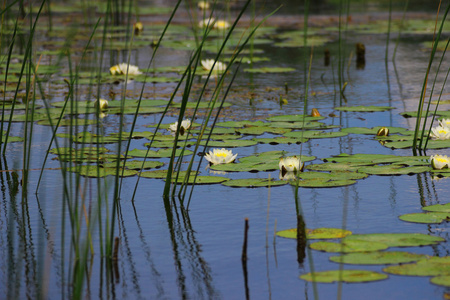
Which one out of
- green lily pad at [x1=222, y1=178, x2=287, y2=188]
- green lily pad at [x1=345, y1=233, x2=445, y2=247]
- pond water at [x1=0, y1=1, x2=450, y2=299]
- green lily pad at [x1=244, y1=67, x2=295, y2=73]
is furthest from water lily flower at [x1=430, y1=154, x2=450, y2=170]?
green lily pad at [x1=244, y1=67, x2=295, y2=73]

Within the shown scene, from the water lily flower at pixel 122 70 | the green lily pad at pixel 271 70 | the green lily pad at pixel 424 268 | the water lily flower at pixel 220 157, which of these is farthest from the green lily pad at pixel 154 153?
the green lily pad at pixel 271 70

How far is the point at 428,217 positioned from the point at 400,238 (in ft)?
0.84

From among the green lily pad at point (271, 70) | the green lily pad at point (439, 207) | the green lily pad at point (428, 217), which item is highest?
the green lily pad at point (271, 70)

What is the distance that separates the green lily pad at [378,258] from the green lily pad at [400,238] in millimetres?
65

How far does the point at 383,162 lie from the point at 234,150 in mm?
676

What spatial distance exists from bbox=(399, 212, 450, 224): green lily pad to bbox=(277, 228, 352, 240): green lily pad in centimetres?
23

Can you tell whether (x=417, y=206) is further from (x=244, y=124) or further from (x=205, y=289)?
(x=244, y=124)

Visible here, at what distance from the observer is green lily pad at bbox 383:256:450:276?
1708 mm

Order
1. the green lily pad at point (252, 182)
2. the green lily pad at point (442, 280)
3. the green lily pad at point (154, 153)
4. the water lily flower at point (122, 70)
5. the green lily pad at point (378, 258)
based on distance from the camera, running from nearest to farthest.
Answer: the green lily pad at point (442, 280) → the green lily pad at point (378, 258) → the green lily pad at point (252, 182) → the green lily pad at point (154, 153) → the water lily flower at point (122, 70)

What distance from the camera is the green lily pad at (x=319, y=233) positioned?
2.01 meters

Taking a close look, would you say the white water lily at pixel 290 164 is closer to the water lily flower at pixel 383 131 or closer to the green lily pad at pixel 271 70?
the water lily flower at pixel 383 131

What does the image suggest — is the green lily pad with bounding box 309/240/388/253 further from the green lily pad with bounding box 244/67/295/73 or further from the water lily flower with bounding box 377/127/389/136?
the green lily pad with bounding box 244/67/295/73

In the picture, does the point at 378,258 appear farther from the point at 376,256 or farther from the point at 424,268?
the point at 424,268

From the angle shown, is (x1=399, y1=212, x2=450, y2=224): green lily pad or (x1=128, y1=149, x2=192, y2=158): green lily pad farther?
(x1=128, y1=149, x2=192, y2=158): green lily pad
